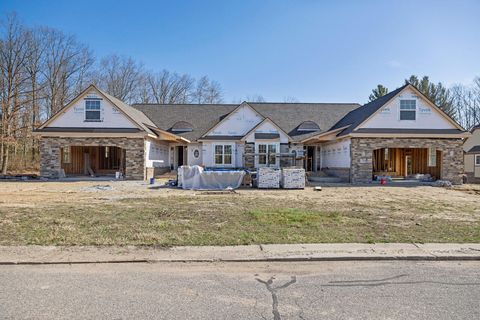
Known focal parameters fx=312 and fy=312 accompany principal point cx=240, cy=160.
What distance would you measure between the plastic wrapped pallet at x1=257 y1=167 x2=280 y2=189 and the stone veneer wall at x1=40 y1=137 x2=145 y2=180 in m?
9.02

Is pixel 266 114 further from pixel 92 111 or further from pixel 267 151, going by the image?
pixel 92 111

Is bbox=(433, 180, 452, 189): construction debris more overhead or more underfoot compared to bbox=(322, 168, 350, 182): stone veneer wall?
more underfoot

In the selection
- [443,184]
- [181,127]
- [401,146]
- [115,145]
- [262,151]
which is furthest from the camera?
[181,127]

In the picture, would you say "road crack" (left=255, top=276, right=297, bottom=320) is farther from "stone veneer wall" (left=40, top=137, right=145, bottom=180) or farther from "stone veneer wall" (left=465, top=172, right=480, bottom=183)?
"stone veneer wall" (left=465, top=172, right=480, bottom=183)

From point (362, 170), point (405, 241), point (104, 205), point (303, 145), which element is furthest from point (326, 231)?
point (303, 145)

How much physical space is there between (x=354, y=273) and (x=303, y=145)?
22238 mm

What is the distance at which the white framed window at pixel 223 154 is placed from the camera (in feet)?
83.5

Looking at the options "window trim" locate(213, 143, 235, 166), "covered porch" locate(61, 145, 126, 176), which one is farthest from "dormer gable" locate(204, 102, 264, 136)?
"covered porch" locate(61, 145, 126, 176)

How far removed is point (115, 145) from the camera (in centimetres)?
2192

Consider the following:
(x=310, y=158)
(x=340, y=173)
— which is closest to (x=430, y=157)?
(x=340, y=173)

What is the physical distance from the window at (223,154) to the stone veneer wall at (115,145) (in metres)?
6.11

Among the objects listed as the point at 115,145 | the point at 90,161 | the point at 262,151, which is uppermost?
the point at 115,145

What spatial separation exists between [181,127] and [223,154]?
5.08m

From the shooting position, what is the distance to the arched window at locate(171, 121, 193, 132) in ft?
90.7
